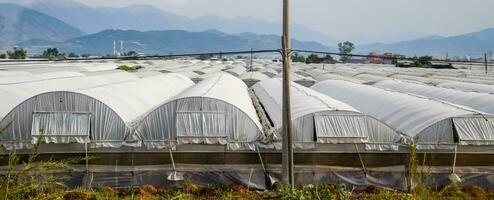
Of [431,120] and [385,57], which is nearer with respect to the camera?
[385,57]

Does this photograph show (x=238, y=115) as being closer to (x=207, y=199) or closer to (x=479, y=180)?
(x=207, y=199)

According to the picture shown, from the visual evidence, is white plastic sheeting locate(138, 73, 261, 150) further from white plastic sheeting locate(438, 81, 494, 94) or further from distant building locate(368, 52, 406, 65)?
white plastic sheeting locate(438, 81, 494, 94)

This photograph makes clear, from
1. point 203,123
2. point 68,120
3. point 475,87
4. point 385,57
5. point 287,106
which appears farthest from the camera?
point 475,87

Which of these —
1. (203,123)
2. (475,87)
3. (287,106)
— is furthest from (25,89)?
(475,87)

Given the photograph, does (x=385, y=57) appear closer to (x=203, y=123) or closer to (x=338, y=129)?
(x=338, y=129)

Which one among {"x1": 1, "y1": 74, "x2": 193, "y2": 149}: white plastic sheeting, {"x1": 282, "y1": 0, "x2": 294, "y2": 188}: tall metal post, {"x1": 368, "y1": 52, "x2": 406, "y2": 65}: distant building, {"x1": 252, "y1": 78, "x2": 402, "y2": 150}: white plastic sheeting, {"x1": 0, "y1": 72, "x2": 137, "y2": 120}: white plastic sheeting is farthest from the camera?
{"x1": 0, "y1": 72, "x2": 137, "y2": 120}: white plastic sheeting

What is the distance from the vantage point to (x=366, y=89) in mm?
18250

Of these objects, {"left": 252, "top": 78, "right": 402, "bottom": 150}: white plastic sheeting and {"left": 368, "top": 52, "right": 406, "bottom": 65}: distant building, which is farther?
{"left": 252, "top": 78, "right": 402, "bottom": 150}: white plastic sheeting

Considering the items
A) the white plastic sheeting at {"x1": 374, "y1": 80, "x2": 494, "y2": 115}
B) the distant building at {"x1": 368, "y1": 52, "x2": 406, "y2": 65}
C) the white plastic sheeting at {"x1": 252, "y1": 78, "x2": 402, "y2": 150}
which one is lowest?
the white plastic sheeting at {"x1": 252, "y1": 78, "x2": 402, "y2": 150}

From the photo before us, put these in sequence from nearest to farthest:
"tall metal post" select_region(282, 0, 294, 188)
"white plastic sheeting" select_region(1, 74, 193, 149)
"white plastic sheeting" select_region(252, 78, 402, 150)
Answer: "tall metal post" select_region(282, 0, 294, 188) → "white plastic sheeting" select_region(1, 74, 193, 149) → "white plastic sheeting" select_region(252, 78, 402, 150)

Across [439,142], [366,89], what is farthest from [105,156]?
[366,89]

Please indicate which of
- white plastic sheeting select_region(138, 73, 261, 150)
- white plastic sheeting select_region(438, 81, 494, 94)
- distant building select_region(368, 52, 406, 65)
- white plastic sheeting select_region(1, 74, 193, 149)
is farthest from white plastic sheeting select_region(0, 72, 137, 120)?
white plastic sheeting select_region(438, 81, 494, 94)

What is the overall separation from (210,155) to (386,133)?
14.6 ft

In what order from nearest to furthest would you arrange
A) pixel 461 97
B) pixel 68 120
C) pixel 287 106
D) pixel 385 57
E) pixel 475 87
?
pixel 287 106 < pixel 385 57 < pixel 68 120 < pixel 461 97 < pixel 475 87
